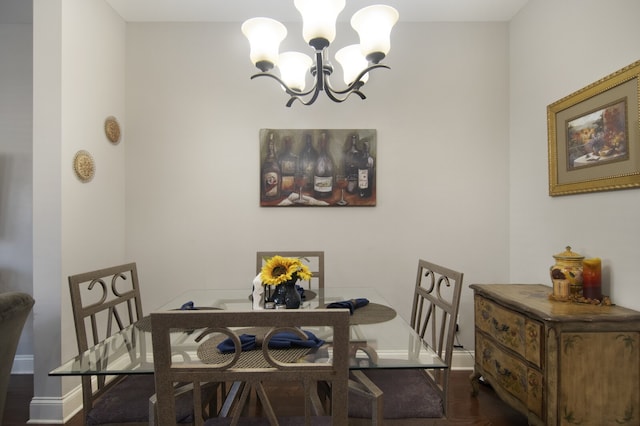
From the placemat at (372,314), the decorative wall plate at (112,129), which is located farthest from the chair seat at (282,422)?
the decorative wall plate at (112,129)

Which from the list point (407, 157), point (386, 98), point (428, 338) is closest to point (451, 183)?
point (407, 157)

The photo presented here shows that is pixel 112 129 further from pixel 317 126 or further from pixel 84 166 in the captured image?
pixel 317 126

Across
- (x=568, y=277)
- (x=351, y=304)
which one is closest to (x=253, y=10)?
(x=351, y=304)

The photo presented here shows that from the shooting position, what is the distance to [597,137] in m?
1.73

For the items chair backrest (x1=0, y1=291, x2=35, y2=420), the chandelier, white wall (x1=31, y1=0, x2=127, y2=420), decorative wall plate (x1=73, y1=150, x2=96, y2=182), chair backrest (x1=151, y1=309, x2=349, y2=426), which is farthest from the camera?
decorative wall plate (x1=73, y1=150, x2=96, y2=182)

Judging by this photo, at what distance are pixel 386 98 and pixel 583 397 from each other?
2.19 m

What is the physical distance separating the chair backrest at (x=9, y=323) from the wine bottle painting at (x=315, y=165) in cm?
153

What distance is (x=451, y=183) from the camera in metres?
2.54

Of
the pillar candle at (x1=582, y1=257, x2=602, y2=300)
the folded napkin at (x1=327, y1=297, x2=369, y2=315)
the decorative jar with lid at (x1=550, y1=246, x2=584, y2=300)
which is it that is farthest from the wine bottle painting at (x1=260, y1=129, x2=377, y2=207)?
the pillar candle at (x1=582, y1=257, x2=602, y2=300)

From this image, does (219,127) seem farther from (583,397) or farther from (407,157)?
(583,397)

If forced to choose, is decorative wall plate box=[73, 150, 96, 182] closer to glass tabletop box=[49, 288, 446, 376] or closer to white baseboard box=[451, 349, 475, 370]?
glass tabletop box=[49, 288, 446, 376]

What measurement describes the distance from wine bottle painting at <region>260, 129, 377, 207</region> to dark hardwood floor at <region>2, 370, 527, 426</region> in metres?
1.47

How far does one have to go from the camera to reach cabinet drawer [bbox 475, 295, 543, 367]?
1530 millimetres

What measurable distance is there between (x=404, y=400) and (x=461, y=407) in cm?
102
